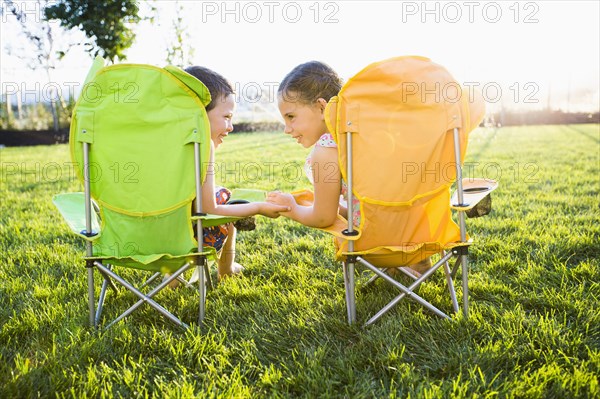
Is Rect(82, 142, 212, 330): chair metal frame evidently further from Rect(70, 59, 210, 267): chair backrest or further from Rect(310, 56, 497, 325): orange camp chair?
Rect(310, 56, 497, 325): orange camp chair

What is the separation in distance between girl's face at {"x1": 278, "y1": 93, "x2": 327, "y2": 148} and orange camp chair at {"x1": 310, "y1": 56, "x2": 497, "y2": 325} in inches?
13.0

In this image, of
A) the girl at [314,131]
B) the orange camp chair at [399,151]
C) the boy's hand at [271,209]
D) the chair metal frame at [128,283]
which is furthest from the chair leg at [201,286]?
the orange camp chair at [399,151]

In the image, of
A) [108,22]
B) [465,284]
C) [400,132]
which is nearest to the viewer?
[400,132]

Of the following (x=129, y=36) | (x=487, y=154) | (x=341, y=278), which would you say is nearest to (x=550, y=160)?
(x=487, y=154)

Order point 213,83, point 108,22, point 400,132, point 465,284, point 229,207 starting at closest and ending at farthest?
point 400,132
point 465,284
point 229,207
point 213,83
point 108,22

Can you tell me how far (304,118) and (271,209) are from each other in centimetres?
51

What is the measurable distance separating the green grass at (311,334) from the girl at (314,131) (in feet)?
1.76

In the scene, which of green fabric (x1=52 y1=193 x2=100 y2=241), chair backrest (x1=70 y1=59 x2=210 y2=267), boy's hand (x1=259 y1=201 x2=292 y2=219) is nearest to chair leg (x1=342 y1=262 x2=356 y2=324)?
boy's hand (x1=259 y1=201 x2=292 y2=219)

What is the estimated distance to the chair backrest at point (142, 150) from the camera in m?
2.31

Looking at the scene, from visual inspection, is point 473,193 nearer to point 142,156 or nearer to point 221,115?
point 221,115

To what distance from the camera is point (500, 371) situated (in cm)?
193

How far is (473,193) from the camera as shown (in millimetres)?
2547

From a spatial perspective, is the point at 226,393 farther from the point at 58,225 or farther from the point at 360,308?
the point at 58,225

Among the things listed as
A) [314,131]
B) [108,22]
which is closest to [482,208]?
[314,131]
